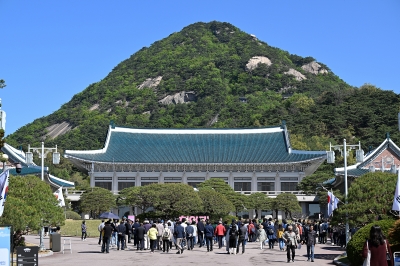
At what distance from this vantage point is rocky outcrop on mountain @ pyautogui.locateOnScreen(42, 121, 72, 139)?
14275 centimetres

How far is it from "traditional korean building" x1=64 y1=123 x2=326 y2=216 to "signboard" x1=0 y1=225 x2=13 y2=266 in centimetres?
5684

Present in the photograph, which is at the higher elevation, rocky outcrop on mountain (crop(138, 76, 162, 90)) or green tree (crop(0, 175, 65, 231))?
rocky outcrop on mountain (crop(138, 76, 162, 90))

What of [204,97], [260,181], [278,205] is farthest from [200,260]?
[204,97]

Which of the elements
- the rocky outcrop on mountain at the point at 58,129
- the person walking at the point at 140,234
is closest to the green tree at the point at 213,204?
the person walking at the point at 140,234

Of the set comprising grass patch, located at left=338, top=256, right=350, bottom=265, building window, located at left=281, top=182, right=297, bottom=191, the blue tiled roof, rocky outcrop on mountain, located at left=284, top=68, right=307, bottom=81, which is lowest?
grass patch, located at left=338, top=256, right=350, bottom=265

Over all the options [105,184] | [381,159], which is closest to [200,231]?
[381,159]

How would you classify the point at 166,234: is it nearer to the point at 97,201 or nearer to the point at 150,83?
the point at 97,201

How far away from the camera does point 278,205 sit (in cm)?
6556

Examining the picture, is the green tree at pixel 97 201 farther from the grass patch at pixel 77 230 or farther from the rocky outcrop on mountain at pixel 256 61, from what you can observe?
the rocky outcrop on mountain at pixel 256 61

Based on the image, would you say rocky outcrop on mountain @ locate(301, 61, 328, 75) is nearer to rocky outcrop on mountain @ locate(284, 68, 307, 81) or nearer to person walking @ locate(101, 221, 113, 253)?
rocky outcrop on mountain @ locate(284, 68, 307, 81)

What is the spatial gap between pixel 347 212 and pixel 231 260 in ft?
17.0

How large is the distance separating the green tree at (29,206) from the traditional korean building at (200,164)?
44.2 metres

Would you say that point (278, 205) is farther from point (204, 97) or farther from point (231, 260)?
point (204, 97)

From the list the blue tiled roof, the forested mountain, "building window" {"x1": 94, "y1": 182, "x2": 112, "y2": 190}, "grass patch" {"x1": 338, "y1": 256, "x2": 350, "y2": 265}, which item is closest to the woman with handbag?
"grass patch" {"x1": 338, "y1": 256, "x2": 350, "y2": 265}
